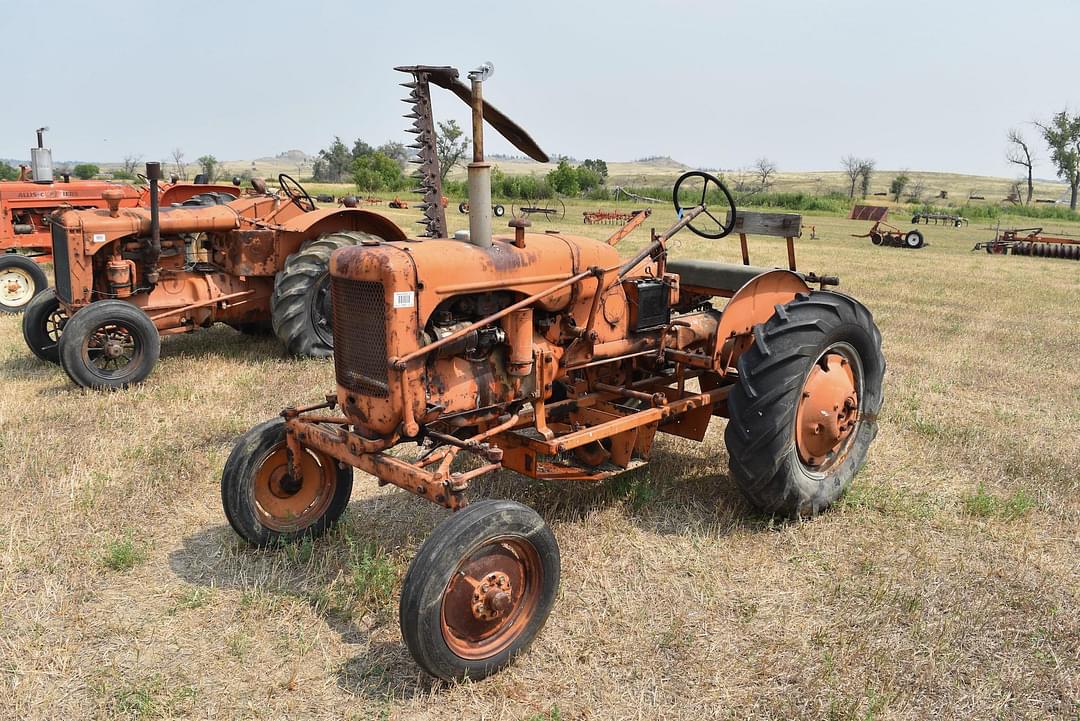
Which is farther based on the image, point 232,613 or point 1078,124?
point 1078,124

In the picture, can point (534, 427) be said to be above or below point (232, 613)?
above

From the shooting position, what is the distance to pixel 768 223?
4.95 meters

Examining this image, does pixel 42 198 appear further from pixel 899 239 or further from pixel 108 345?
pixel 899 239

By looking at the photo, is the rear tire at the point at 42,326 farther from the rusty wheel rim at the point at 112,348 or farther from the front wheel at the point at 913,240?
the front wheel at the point at 913,240

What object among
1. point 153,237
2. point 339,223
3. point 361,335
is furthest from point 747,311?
point 153,237

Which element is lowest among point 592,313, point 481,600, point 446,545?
point 481,600

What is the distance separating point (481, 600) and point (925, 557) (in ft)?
7.60

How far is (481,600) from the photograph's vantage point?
310 cm

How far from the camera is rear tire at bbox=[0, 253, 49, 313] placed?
10.1 m

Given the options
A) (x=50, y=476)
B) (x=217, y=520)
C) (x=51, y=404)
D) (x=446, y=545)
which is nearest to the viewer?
(x=446, y=545)

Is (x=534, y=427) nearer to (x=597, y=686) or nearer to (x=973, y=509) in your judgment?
(x=597, y=686)

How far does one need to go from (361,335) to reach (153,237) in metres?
4.74

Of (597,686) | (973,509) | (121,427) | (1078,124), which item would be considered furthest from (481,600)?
(1078,124)

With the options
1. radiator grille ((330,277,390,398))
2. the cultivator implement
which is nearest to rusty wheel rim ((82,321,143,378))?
radiator grille ((330,277,390,398))
